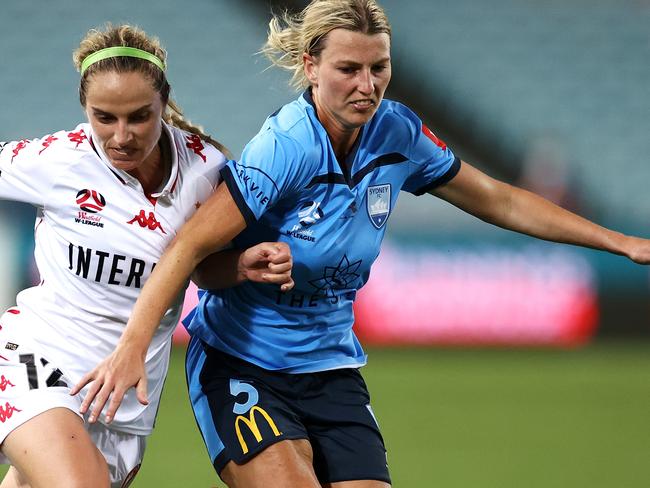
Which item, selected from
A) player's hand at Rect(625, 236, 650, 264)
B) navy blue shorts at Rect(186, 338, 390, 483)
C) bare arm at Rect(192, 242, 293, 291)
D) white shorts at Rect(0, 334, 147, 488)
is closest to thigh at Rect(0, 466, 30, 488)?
white shorts at Rect(0, 334, 147, 488)

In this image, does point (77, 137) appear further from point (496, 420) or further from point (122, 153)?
point (496, 420)

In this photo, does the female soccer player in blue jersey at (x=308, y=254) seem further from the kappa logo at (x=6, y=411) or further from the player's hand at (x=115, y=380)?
the kappa logo at (x=6, y=411)

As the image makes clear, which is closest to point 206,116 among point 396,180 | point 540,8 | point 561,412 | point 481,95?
point 481,95

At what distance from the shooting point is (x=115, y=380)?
3062 mm

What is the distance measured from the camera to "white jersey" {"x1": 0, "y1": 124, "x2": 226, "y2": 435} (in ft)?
11.3

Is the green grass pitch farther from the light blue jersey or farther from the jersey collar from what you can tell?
the jersey collar

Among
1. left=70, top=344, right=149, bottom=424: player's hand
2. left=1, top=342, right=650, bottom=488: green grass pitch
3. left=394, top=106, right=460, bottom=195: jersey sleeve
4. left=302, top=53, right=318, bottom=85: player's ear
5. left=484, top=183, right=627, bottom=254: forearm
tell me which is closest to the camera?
left=70, top=344, right=149, bottom=424: player's hand

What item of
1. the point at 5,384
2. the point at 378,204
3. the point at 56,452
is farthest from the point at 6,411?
the point at 378,204

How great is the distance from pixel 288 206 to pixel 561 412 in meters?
4.41

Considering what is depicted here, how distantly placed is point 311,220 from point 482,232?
20.2 feet

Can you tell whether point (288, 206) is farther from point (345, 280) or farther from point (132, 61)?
point (132, 61)

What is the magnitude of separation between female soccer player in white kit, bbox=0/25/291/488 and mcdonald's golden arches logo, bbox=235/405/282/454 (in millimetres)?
351

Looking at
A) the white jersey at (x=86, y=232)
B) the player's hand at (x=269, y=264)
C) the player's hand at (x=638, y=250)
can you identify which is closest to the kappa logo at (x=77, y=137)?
the white jersey at (x=86, y=232)

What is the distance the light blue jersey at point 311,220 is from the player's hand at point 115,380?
551mm
